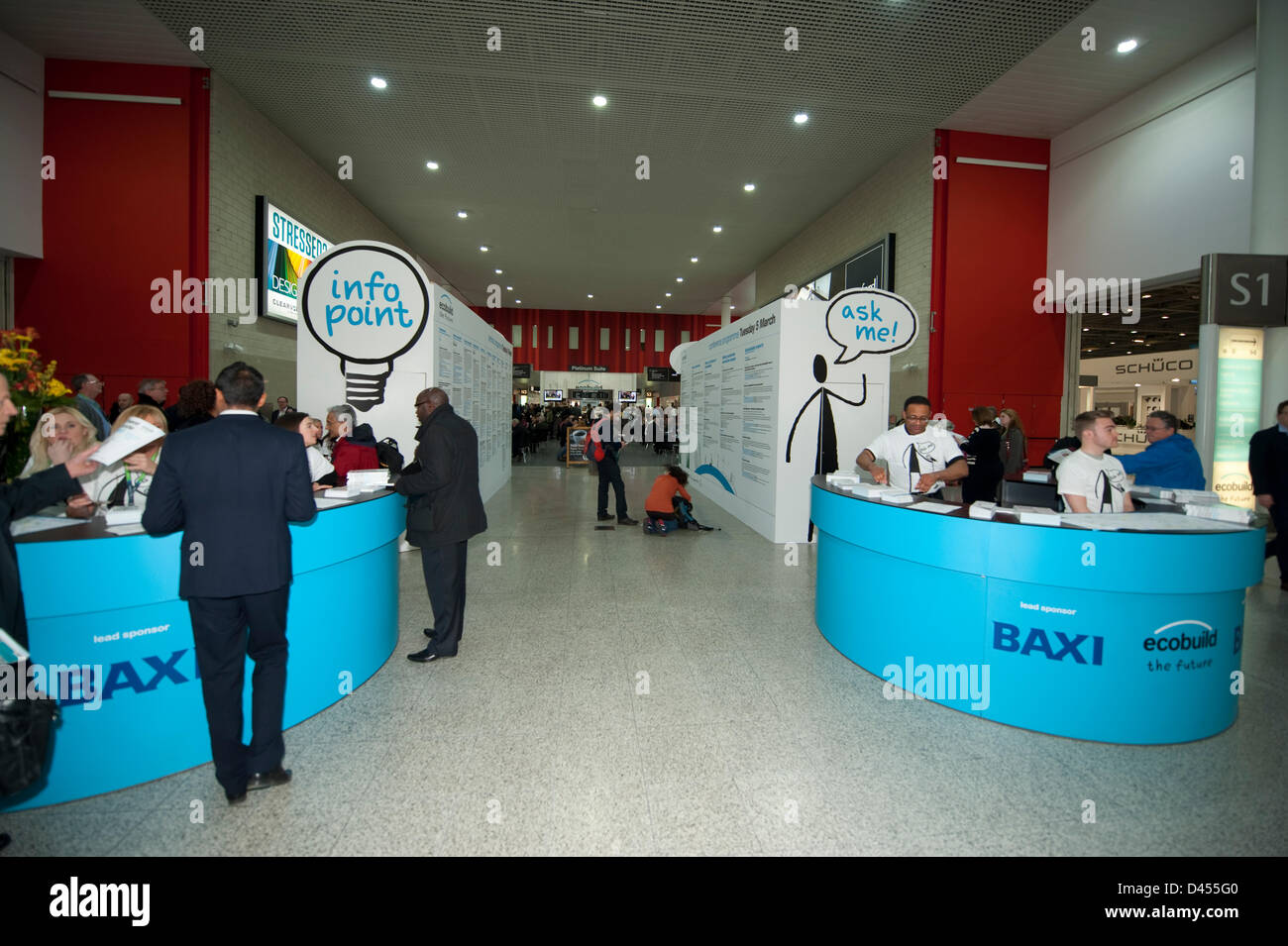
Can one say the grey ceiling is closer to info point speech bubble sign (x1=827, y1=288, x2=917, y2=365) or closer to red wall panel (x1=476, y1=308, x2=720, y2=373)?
info point speech bubble sign (x1=827, y1=288, x2=917, y2=365)

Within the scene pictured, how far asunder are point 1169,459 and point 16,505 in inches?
256

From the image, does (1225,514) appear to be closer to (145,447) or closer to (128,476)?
(145,447)

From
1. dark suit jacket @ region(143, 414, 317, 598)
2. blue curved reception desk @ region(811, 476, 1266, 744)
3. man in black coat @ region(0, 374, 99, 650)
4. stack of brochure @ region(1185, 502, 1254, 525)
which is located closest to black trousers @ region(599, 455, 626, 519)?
blue curved reception desk @ region(811, 476, 1266, 744)

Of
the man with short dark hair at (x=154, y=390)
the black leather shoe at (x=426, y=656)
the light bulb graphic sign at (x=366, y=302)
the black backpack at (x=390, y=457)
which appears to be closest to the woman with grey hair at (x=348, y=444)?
the black backpack at (x=390, y=457)

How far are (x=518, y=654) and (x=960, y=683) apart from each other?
242cm

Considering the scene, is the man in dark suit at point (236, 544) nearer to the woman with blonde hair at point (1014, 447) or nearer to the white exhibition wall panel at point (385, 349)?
the white exhibition wall panel at point (385, 349)

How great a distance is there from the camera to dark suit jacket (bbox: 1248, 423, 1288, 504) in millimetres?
5156

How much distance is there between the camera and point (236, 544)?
217 centimetres

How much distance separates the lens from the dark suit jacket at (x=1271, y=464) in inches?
203

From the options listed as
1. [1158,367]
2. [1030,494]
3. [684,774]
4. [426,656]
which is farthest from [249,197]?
[1158,367]

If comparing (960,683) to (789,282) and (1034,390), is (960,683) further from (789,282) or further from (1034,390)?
(789,282)

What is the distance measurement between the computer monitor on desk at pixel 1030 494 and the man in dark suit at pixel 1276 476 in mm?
3335

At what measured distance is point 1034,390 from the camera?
9570mm
